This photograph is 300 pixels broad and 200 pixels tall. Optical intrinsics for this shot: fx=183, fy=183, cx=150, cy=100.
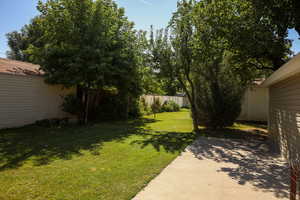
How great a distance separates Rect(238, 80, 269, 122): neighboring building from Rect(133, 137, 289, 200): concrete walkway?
7635mm

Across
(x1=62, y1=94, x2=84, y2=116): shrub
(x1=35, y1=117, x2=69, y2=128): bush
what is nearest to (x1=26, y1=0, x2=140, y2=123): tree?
(x1=62, y1=94, x2=84, y2=116): shrub

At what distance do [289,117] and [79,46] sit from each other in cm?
899

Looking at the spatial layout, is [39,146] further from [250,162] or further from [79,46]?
[250,162]

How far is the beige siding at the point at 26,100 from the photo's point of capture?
304 inches

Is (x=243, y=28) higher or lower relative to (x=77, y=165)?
higher

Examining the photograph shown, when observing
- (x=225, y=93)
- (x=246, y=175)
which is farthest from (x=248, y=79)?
(x=246, y=175)

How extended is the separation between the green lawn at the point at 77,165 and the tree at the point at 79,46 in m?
3.41

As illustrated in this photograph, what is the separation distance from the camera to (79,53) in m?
8.91

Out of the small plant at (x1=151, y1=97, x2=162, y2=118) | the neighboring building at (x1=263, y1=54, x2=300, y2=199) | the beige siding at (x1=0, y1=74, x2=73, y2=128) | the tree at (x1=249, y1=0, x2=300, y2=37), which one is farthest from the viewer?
the small plant at (x1=151, y1=97, x2=162, y2=118)

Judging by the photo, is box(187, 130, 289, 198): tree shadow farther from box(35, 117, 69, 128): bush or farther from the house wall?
box(35, 117, 69, 128): bush

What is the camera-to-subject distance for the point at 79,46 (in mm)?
9117

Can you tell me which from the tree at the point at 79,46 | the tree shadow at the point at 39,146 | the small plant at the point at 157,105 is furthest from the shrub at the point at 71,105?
the small plant at the point at 157,105

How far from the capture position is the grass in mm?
3018

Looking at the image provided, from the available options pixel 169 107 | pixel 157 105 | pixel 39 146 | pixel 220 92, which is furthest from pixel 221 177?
pixel 169 107
